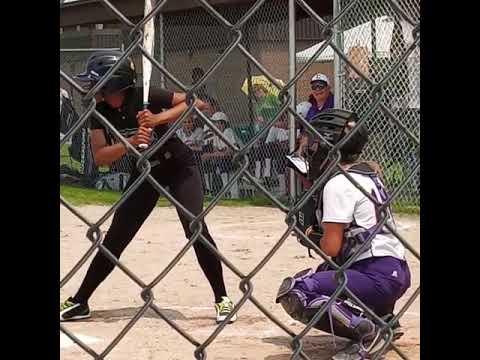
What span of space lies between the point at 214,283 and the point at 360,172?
160 cm

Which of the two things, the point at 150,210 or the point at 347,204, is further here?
the point at 150,210

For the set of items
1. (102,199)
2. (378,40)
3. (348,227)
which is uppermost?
(378,40)

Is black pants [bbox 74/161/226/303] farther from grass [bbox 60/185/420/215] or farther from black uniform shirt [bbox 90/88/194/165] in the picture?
grass [bbox 60/185/420/215]

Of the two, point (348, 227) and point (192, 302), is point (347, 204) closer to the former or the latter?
point (348, 227)

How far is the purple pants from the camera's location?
155 inches

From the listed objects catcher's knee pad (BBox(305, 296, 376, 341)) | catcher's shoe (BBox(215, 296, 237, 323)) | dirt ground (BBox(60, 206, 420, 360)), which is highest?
→ catcher's knee pad (BBox(305, 296, 376, 341))

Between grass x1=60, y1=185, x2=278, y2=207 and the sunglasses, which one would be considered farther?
grass x1=60, y1=185, x2=278, y2=207

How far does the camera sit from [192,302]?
5.73 m

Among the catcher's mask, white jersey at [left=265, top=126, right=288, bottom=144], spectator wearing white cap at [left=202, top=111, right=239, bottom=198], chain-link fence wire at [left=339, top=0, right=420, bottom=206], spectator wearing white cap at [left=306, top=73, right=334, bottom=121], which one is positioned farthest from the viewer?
spectator wearing white cap at [left=202, top=111, right=239, bottom=198]

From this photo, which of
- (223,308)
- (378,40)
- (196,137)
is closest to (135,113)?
(223,308)

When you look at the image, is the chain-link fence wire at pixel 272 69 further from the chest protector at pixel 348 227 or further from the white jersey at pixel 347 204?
the white jersey at pixel 347 204

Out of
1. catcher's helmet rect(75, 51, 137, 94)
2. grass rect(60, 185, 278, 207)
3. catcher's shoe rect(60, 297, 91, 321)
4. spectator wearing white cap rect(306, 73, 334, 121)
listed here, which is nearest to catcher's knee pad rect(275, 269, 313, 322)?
catcher's helmet rect(75, 51, 137, 94)

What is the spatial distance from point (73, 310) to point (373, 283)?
207 cm
